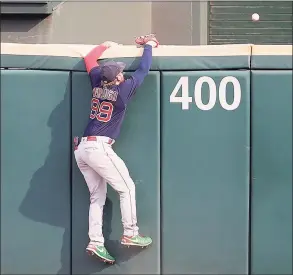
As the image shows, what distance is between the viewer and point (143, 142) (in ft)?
13.9

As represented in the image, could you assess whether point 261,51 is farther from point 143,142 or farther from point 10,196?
point 10,196

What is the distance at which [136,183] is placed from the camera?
13.9 ft

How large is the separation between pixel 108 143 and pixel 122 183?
0.29 m

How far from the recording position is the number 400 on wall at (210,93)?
163 inches

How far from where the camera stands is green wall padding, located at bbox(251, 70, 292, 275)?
412 cm

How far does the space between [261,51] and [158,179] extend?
3.71 feet

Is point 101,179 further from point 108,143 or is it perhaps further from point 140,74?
point 140,74

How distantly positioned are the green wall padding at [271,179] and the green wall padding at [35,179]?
132 centimetres

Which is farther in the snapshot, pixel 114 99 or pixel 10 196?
pixel 10 196

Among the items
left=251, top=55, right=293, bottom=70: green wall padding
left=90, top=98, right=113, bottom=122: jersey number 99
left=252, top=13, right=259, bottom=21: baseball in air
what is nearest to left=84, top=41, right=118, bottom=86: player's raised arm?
left=90, top=98, right=113, bottom=122: jersey number 99

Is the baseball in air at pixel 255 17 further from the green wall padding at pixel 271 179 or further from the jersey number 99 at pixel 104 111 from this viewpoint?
the jersey number 99 at pixel 104 111

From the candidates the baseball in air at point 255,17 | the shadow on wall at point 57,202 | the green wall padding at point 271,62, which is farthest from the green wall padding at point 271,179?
the baseball in air at point 255,17

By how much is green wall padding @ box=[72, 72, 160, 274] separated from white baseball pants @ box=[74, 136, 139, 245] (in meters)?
0.13

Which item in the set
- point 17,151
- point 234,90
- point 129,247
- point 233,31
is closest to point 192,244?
point 129,247
